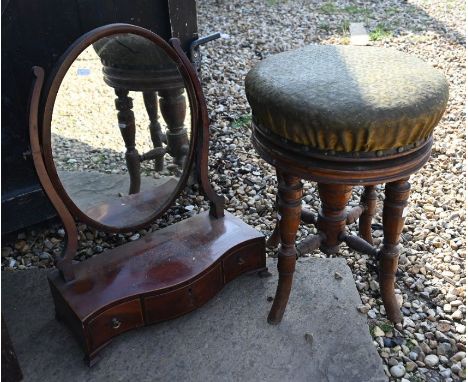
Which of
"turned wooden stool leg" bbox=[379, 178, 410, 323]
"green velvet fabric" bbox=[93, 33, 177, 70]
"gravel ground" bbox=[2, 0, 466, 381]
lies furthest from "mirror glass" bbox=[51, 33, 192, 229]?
"turned wooden stool leg" bbox=[379, 178, 410, 323]

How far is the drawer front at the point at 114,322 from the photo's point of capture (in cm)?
186

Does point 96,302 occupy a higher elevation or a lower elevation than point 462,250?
higher

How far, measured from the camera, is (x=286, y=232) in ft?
6.13

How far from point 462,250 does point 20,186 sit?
202 cm

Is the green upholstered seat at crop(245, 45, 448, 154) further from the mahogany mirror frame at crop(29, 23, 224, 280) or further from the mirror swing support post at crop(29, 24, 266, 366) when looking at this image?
the mirror swing support post at crop(29, 24, 266, 366)

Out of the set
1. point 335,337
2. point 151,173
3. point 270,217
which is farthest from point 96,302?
point 270,217

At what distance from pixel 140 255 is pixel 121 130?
1.63 ft

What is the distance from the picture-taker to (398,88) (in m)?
1.57

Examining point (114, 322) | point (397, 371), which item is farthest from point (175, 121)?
point (397, 371)

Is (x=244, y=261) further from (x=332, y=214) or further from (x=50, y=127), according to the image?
(x=50, y=127)

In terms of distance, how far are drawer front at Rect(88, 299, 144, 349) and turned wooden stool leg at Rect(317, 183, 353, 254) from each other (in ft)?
2.48

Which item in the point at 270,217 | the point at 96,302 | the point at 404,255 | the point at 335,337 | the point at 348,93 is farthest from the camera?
the point at 270,217

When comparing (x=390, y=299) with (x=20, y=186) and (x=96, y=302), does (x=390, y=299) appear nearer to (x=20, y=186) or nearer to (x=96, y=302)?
(x=96, y=302)

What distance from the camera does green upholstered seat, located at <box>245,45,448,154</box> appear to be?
1.49 m
